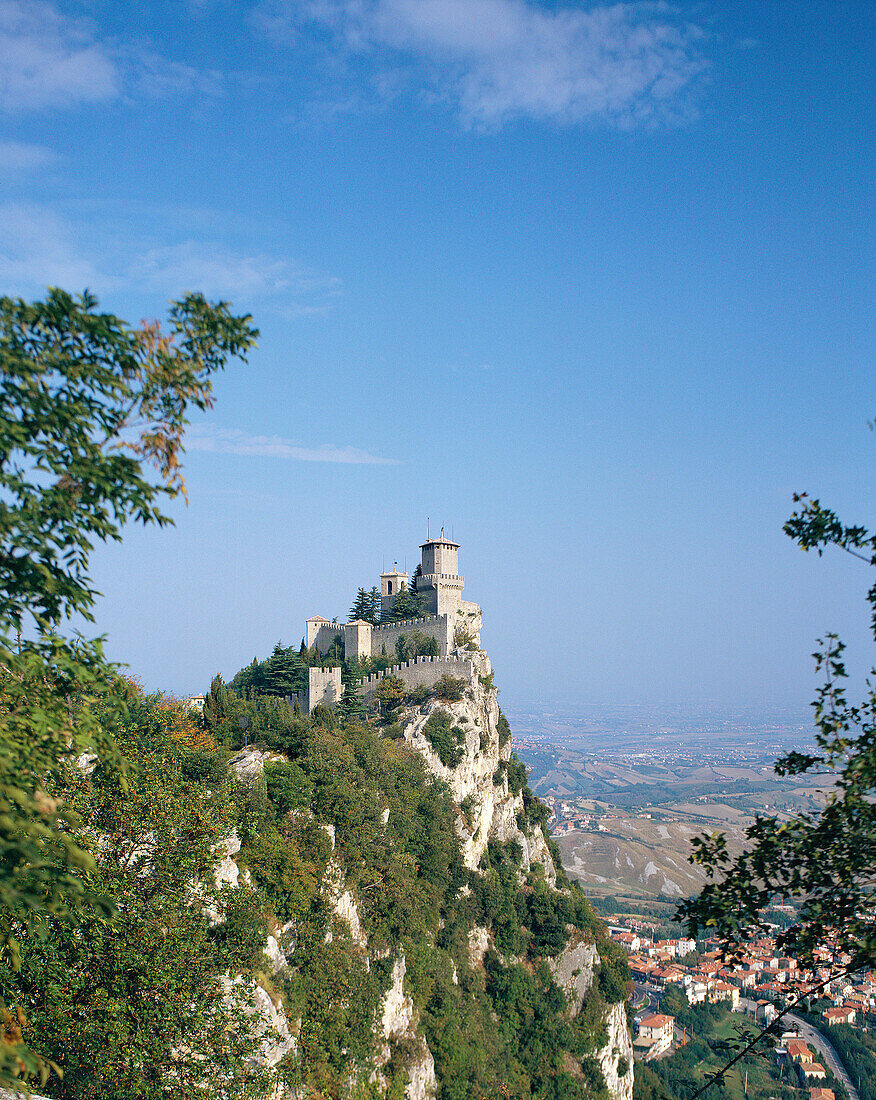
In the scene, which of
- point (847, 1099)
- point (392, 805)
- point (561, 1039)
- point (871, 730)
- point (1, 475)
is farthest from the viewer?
point (847, 1099)

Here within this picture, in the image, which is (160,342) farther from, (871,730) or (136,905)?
(136,905)

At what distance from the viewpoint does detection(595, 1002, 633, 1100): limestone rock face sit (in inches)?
1414

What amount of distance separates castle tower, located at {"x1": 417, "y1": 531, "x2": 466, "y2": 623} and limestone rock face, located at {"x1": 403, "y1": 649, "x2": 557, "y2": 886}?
153 inches

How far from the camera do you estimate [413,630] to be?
41500 mm

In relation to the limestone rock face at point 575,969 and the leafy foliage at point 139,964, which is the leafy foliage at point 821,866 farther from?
the limestone rock face at point 575,969

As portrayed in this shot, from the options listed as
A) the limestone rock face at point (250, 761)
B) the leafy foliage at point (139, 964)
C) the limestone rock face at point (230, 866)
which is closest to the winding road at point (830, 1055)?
the limestone rock face at point (250, 761)

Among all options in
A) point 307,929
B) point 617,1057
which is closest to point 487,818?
point 617,1057

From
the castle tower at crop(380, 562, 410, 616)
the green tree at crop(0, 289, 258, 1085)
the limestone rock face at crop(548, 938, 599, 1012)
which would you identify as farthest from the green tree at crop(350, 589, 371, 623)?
the green tree at crop(0, 289, 258, 1085)

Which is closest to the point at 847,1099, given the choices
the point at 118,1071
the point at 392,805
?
the point at 392,805

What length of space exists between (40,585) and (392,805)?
25.4 metres

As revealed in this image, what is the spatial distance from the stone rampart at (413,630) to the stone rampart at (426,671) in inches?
76.2

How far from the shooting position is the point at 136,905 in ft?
41.6

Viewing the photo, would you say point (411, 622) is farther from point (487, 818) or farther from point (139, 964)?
point (139, 964)

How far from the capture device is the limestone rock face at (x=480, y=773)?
3516cm
